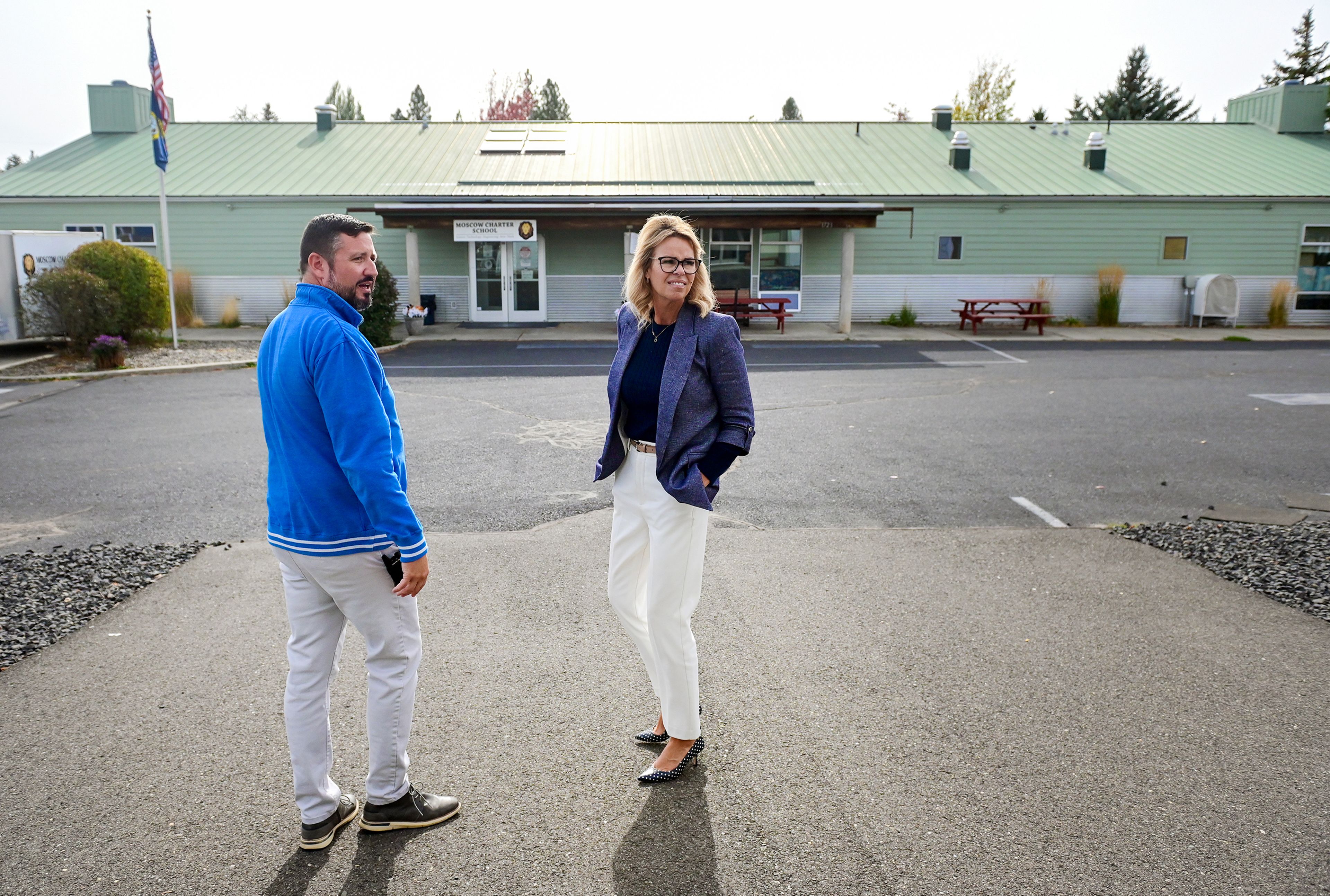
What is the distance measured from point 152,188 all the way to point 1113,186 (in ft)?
84.6

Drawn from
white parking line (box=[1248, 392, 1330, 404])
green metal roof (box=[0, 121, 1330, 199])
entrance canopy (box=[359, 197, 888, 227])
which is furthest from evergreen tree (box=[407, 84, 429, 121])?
white parking line (box=[1248, 392, 1330, 404])

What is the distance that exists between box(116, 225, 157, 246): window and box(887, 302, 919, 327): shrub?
1959cm

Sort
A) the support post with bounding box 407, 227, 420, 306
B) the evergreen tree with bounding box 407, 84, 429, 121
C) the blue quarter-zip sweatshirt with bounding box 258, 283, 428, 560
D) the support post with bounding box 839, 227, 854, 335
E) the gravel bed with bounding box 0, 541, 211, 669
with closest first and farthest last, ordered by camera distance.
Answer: the blue quarter-zip sweatshirt with bounding box 258, 283, 428, 560 → the gravel bed with bounding box 0, 541, 211, 669 → the support post with bounding box 407, 227, 420, 306 → the support post with bounding box 839, 227, 854, 335 → the evergreen tree with bounding box 407, 84, 429, 121

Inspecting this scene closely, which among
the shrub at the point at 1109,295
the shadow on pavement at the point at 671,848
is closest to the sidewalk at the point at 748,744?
the shadow on pavement at the point at 671,848

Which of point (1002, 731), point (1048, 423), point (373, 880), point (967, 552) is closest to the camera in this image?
point (373, 880)

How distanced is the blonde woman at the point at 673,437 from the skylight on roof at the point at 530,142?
25774 millimetres

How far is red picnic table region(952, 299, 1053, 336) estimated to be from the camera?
22250mm

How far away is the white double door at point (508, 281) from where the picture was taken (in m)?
24.5

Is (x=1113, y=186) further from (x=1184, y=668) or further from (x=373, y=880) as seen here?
(x=373, y=880)

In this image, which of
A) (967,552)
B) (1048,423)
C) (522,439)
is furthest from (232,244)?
(967,552)

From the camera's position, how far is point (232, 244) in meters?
24.7

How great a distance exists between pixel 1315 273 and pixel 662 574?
28.6m

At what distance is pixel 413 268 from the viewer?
22734 millimetres

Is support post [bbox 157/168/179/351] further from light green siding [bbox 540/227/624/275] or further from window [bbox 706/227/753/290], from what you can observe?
window [bbox 706/227/753/290]
